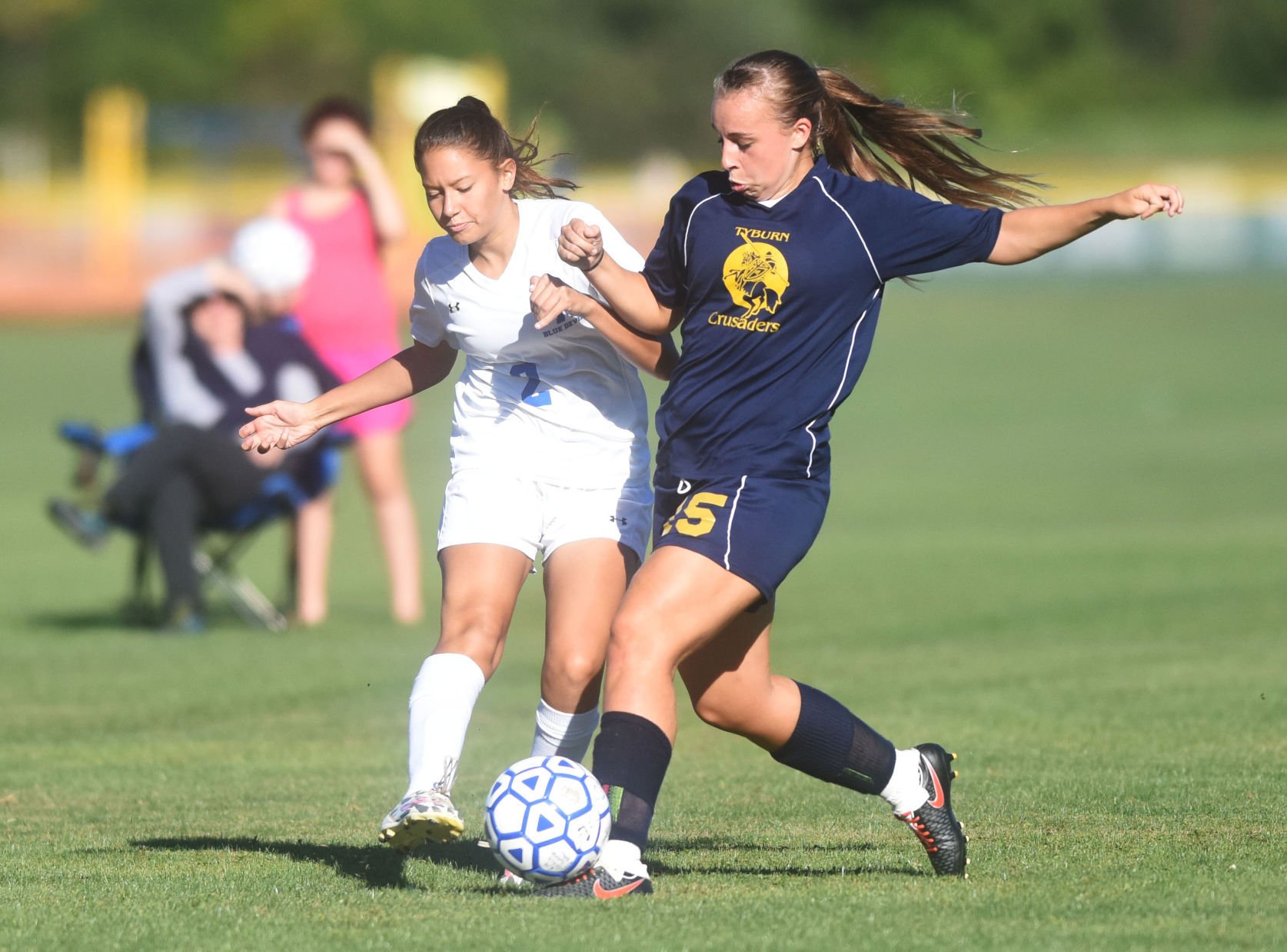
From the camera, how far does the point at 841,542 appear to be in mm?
14156

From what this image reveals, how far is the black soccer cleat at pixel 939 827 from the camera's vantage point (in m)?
4.96

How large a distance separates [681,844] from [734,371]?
1.46 metres

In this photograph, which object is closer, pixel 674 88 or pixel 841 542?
pixel 841 542

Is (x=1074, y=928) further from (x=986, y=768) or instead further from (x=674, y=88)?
(x=674, y=88)

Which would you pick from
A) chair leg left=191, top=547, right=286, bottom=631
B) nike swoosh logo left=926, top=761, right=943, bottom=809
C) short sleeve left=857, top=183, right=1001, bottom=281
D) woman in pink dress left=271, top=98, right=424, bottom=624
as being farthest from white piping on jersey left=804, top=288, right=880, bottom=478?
chair leg left=191, top=547, right=286, bottom=631

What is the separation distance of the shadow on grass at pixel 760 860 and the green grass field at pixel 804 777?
0.06 ft

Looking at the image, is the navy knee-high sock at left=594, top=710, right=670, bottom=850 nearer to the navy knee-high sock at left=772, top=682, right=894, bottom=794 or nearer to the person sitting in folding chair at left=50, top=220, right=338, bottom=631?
the navy knee-high sock at left=772, top=682, right=894, bottom=794

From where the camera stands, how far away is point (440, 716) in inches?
194

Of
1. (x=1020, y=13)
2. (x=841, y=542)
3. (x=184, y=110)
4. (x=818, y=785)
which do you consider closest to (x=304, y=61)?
(x=184, y=110)

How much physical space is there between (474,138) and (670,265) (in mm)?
615

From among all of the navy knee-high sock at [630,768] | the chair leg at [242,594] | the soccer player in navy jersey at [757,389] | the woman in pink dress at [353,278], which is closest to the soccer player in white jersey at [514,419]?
the soccer player in navy jersey at [757,389]

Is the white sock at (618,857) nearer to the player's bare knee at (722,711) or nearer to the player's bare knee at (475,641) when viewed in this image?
the player's bare knee at (722,711)

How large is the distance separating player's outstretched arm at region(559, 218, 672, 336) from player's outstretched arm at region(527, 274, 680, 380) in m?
0.03

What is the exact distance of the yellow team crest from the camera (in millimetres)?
4840
